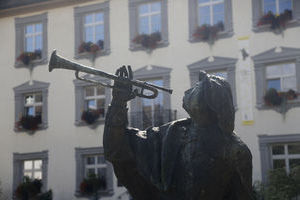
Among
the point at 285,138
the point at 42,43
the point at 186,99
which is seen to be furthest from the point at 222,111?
the point at 42,43

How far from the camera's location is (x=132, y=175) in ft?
10.5

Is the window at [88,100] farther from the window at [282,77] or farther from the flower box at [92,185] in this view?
the window at [282,77]

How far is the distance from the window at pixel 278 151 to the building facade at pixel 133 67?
0.03 m

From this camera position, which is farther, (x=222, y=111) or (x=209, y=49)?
(x=209, y=49)

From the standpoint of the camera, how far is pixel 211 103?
9.66 feet

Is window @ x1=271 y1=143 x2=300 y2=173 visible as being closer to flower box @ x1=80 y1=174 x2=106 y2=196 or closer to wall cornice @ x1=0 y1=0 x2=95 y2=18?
flower box @ x1=80 y1=174 x2=106 y2=196

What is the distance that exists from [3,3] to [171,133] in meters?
20.6

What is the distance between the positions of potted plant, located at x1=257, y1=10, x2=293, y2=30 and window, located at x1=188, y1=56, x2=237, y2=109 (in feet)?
5.15

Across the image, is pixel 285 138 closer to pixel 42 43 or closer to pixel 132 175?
pixel 42 43

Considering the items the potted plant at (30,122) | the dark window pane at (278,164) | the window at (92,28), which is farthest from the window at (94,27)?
the dark window pane at (278,164)

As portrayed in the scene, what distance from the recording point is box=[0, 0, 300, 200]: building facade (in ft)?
56.6

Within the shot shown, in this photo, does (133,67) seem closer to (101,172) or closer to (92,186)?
(101,172)

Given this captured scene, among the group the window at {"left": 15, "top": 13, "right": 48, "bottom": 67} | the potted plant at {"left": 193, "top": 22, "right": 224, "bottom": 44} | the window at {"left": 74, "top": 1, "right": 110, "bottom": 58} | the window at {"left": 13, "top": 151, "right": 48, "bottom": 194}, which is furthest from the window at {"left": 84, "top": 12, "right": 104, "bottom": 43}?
the window at {"left": 13, "top": 151, "right": 48, "bottom": 194}

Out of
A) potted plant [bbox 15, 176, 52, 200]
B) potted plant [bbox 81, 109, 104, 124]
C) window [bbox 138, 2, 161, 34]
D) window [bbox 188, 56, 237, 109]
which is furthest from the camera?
potted plant [bbox 15, 176, 52, 200]
